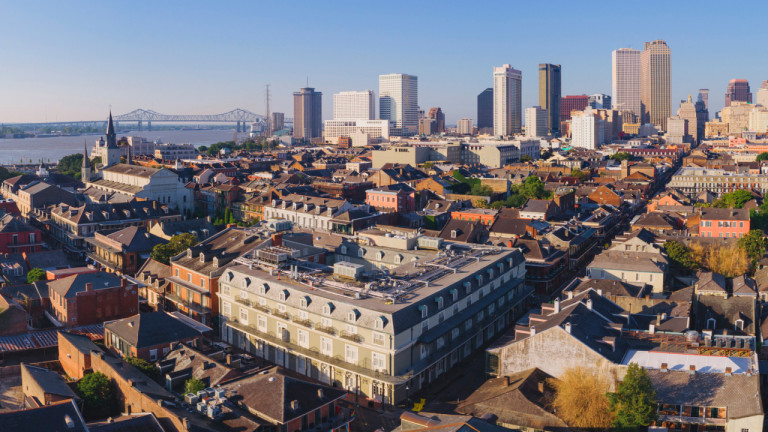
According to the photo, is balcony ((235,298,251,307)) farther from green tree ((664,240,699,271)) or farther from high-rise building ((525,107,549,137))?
high-rise building ((525,107,549,137))

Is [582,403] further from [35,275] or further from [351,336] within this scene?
[35,275]

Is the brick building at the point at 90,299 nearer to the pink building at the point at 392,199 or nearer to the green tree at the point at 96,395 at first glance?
the green tree at the point at 96,395

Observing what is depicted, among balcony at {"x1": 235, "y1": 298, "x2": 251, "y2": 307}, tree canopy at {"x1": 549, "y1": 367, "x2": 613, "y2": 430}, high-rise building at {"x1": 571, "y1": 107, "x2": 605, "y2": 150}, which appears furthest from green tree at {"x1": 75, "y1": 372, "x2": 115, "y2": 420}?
high-rise building at {"x1": 571, "y1": 107, "x2": 605, "y2": 150}

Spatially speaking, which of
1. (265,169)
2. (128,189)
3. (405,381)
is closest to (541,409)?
(405,381)

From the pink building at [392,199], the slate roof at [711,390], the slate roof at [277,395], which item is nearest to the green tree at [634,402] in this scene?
the slate roof at [711,390]

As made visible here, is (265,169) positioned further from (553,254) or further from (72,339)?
(72,339)

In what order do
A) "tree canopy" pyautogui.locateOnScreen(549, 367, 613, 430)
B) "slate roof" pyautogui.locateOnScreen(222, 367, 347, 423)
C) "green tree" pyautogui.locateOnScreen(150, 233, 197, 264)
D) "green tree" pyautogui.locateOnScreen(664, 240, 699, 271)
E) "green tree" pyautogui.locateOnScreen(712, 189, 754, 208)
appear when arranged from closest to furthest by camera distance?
"slate roof" pyautogui.locateOnScreen(222, 367, 347, 423), "tree canopy" pyautogui.locateOnScreen(549, 367, 613, 430), "green tree" pyautogui.locateOnScreen(150, 233, 197, 264), "green tree" pyautogui.locateOnScreen(664, 240, 699, 271), "green tree" pyautogui.locateOnScreen(712, 189, 754, 208)

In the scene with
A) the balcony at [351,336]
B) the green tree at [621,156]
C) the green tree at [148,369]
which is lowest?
the green tree at [148,369]
